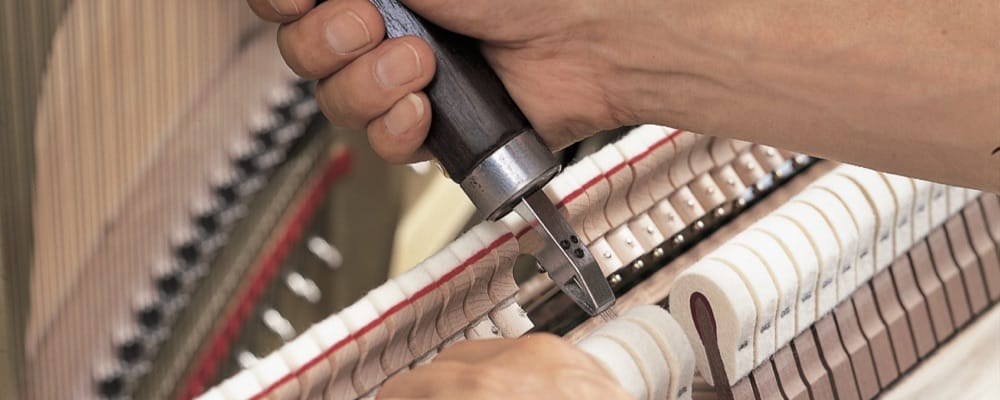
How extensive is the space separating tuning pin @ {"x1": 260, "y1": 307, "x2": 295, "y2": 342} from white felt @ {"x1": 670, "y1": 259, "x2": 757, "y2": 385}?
109 centimetres

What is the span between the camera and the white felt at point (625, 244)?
1139 millimetres

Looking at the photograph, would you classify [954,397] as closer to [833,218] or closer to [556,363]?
[833,218]

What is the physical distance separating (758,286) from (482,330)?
9.4 inches

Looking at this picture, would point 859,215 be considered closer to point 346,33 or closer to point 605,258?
point 605,258

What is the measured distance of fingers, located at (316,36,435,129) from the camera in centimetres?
99

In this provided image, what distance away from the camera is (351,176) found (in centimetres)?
210

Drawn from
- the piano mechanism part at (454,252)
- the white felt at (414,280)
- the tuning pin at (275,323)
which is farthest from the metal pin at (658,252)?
the tuning pin at (275,323)

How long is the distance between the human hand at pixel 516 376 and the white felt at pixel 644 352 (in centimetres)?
12

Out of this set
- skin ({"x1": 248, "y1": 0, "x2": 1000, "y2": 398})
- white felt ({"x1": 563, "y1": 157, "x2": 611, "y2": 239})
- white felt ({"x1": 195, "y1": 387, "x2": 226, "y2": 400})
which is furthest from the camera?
white felt ({"x1": 563, "y1": 157, "x2": 611, "y2": 239})

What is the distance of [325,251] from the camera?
2.07m

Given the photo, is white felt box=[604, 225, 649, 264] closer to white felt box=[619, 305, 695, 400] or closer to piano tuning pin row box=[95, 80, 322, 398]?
white felt box=[619, 305, 695, 400]

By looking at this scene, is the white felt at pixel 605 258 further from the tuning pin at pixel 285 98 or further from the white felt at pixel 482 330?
the tuning pin at pixel 285 98

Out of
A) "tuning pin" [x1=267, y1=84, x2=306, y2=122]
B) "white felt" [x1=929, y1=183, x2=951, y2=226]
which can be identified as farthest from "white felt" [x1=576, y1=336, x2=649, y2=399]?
"tuning pin" [x1=267, y1=84, x2=306, y2=122]

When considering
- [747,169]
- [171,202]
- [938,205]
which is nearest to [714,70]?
[747,169]
